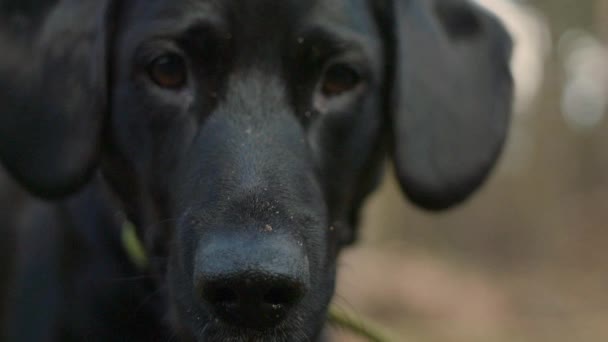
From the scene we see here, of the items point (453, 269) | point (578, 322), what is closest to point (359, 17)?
point (578, 322)

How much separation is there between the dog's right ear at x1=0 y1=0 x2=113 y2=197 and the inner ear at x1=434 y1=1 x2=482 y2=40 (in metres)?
0.93

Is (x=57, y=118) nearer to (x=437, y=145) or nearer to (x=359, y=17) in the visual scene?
(x=359, y=17)

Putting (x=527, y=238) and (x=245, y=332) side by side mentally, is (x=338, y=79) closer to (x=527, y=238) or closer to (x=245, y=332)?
(x=245, y=332)

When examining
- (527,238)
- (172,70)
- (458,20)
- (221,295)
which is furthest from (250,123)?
(527,238)

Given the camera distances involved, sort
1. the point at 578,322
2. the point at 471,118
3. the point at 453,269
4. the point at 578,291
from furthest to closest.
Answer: the point at 453,269, the point at 578,291, the point at 578,322, the point at 471,118

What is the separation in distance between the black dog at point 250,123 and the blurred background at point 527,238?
3.35 m

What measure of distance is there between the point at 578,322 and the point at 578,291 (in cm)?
182

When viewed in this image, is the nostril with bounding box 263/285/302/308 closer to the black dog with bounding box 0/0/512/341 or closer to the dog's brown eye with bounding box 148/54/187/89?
the black dog with bounding box 0/0/512/341

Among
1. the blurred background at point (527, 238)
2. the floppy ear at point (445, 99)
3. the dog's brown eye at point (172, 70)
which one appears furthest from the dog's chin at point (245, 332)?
the blurred background at point (527, 238)

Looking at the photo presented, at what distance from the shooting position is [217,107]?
2539mm

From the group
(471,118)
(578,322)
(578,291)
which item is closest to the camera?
(471,118)

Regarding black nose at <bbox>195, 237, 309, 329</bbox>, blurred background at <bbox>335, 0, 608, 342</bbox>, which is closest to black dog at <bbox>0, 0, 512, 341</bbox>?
black nose at <bbox>195, 237, 309, 329</bbox>

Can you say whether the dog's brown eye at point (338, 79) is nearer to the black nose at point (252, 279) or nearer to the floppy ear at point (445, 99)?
the floppy ear at point (445, 99)

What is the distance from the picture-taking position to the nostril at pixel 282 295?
83.8 inches
